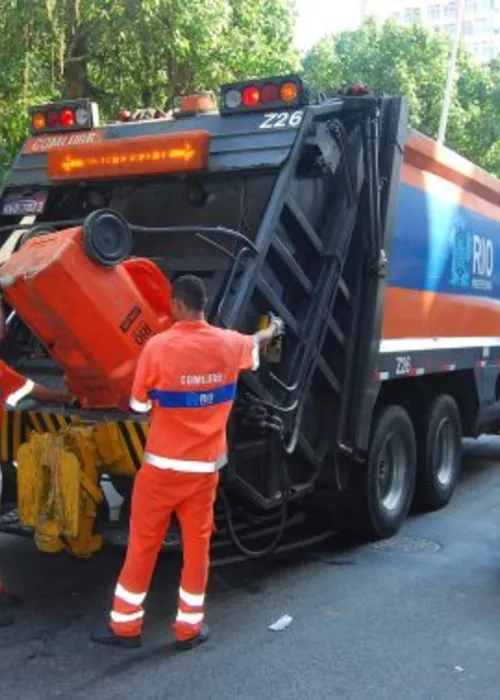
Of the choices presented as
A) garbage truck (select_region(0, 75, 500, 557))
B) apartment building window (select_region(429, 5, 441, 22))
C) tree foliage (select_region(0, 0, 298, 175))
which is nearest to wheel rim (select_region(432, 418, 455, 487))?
garbage truck (select_region(0, 75, 500, 557))

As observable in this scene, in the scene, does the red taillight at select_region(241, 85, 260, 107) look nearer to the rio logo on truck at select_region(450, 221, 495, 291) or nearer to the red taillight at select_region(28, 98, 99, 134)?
the red taillight at select_region(28, 98, 99, 134)

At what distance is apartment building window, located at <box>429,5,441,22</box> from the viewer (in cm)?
9505

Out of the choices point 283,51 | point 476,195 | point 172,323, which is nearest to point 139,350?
point 172,323

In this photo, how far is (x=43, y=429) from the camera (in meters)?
5.03

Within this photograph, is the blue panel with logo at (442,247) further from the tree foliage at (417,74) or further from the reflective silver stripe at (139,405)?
the tree foliage at (417,74)

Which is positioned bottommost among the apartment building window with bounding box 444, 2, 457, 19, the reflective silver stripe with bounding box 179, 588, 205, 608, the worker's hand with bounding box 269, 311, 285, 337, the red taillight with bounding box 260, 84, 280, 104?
the reflective silver stripe with bounding box 179, 588, 205, 608

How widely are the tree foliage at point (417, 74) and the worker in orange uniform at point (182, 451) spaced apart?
1772 centimetres

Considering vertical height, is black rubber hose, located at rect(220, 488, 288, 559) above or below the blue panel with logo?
below

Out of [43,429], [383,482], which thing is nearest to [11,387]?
[43,429]

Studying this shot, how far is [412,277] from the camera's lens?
6227 millimetres

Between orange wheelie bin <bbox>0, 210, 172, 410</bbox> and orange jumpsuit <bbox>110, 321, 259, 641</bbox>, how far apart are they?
0.25 metres

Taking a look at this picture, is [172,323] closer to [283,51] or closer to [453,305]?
[453,305]

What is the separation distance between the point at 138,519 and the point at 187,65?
7636 mm

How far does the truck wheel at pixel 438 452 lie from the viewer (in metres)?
6.80
